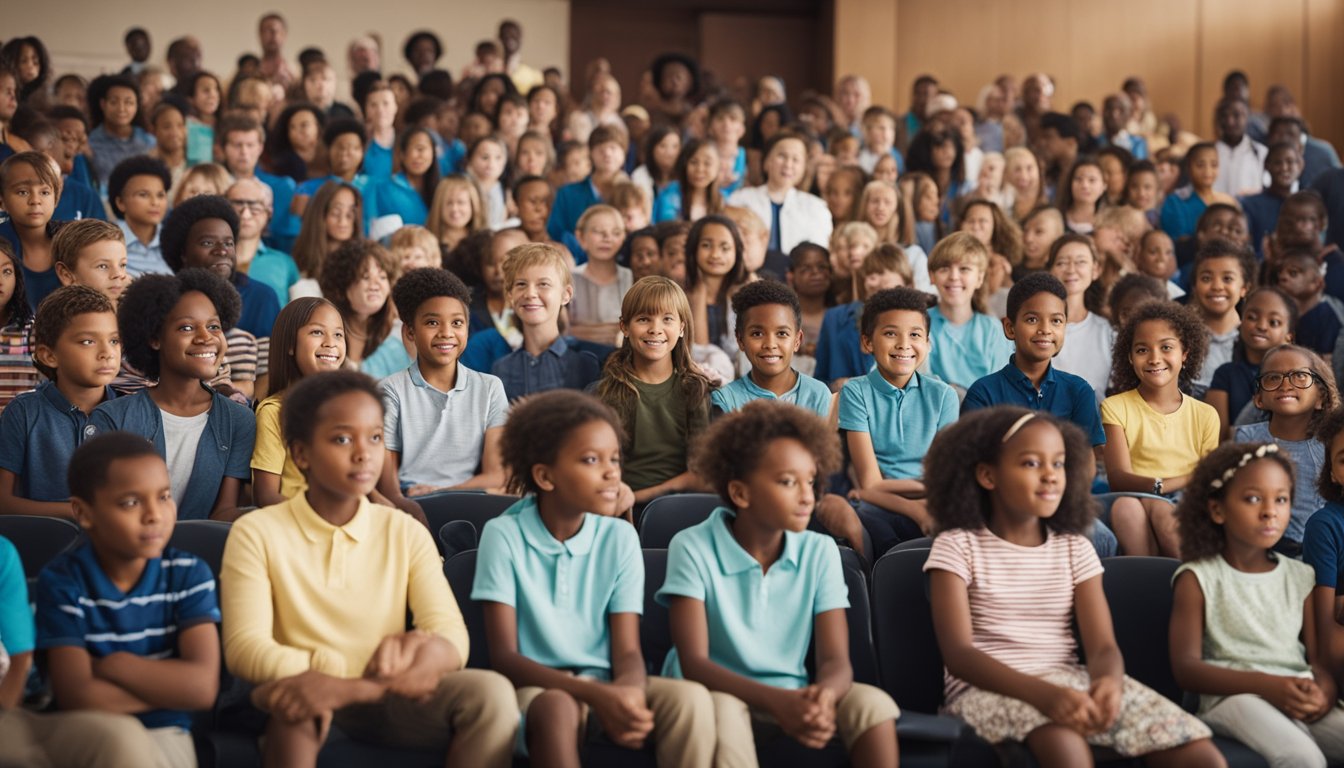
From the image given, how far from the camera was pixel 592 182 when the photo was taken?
21.7ft

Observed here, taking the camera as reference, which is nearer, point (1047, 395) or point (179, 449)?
point (179, 449)

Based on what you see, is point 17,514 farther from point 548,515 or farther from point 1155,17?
point 1155,17

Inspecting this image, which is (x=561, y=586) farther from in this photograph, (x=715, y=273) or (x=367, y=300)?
(x=715, y=273)

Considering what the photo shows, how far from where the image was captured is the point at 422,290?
3754 millimetres

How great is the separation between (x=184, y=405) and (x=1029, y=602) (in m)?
1.90

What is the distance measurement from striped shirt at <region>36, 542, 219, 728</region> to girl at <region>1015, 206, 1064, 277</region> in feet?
13.3

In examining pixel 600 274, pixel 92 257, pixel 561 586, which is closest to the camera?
pixel 561 586

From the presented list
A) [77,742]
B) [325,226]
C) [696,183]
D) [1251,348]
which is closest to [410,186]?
[325,226]

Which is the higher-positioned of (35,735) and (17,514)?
(17,514)

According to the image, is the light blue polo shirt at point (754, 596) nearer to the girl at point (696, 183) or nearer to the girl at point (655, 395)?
the girl at point (655, 395)

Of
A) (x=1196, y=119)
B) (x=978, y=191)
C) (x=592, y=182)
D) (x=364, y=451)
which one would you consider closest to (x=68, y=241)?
(x=364, y=451)

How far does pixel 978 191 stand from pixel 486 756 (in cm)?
501

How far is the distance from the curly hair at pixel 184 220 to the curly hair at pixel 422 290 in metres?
0.97

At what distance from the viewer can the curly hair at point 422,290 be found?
3.74m
